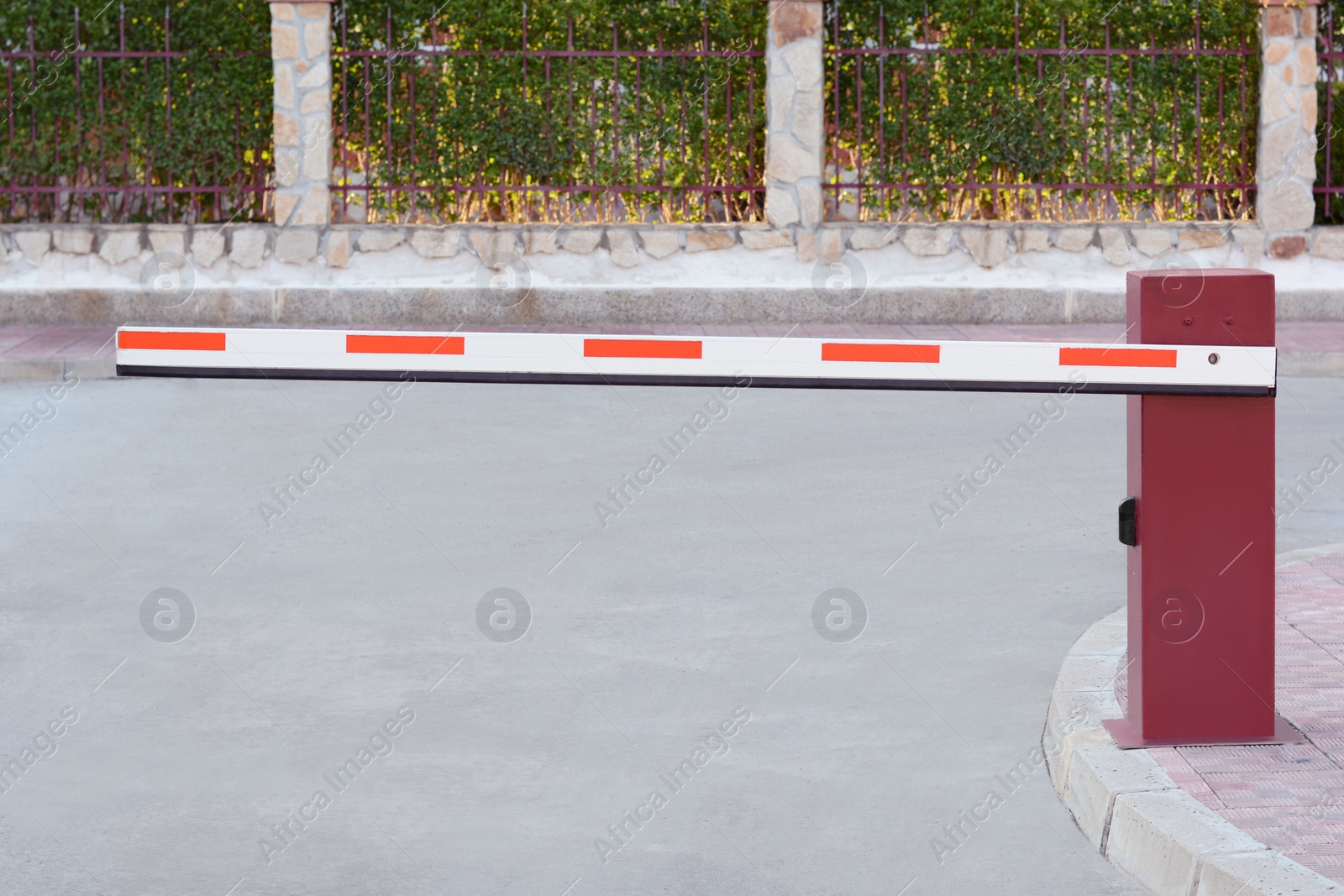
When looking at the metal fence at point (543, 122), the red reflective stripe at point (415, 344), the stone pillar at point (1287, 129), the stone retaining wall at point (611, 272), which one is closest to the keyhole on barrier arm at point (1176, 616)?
the red reflective stripe at point (415, 344)

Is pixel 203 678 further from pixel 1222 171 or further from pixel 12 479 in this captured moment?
pixel 1222 171

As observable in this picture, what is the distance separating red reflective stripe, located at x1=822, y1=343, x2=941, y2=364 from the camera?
4629 millimetres

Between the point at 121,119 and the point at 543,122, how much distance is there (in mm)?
3142

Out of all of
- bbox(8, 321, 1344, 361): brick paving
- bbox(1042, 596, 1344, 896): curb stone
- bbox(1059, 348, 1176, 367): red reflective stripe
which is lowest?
bbox(1042, 596, 1344, 896): curb stone

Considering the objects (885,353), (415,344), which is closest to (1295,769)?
(885,353)

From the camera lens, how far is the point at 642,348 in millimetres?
4648

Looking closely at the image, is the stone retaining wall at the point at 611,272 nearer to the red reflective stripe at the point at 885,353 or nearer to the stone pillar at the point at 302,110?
the stone pillar at the point at 302,110

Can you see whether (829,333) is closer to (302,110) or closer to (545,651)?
(302,110)

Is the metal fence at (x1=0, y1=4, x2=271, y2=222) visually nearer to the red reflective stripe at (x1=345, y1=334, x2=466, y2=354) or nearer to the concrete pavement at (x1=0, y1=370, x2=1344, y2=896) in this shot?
the concrete pavement at (x1=0, y1=370, x2=1344, y2=896)

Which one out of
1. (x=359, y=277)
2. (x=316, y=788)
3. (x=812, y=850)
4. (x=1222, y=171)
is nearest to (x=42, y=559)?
(x=316, y=788)

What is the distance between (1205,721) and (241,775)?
234 cm

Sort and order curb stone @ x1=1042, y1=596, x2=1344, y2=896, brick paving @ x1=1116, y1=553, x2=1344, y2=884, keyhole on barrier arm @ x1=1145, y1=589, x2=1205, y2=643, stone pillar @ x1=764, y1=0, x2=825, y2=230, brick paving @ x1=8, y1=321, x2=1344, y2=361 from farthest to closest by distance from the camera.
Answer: stone pillar @ x1=764, y1=0, x2=825, y2=230 → brick paving @ x1=8, y1=321, x2=1344, y2=361 → keyhole on barrier arm @ x1=1145, y1=589, x2=1205, y2=643 → brick paving @ x1=1116, y1=553, x2=1344, y2=884 → curb stone @ x1=1042, y1=596, x2=1344, y2=896

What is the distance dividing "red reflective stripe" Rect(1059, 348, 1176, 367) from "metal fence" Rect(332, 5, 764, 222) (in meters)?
10.6

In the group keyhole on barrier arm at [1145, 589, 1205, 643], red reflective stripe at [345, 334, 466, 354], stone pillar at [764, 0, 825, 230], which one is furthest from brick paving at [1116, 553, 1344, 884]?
stone pillar at [764, 0, 825, 230]
